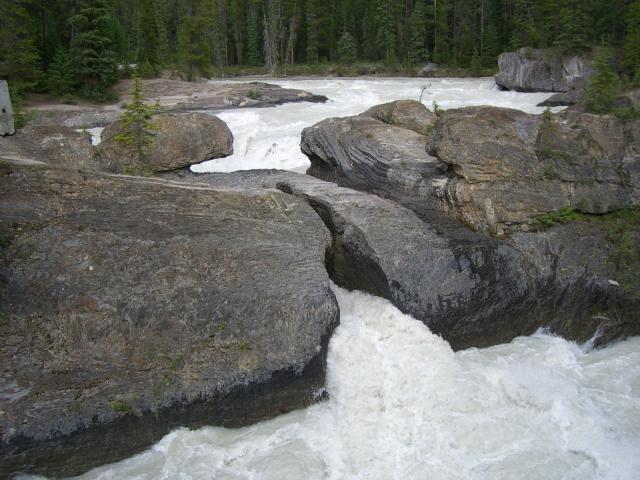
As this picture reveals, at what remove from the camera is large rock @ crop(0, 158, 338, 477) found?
22.0 ft

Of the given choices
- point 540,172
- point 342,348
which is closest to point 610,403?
point 342,348

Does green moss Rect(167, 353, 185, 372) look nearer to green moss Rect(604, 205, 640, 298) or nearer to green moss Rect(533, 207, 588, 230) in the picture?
green moss Rect(533, 207, 588, 230)

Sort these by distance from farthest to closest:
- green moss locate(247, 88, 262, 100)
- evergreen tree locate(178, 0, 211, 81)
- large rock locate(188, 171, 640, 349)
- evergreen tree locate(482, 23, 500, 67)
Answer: evergreen tree locate(482, 23, 500, 67), evergreen tree locate(178, 0, 211, 81), green moss locate(247, 88, 262, 100), large rock locate(188, 171, 640, 349)

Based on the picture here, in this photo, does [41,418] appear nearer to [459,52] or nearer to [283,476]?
[283,476]

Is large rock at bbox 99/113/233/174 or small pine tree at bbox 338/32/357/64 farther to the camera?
small pine tree at bbox 338/32/357/64

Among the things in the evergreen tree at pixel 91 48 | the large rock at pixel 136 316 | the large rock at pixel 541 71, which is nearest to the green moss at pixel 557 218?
the large rock at pixel 136 316

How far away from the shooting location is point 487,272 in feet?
30.7

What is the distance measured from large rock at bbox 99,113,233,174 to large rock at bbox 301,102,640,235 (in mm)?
5119

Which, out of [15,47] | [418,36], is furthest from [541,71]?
[15,47]

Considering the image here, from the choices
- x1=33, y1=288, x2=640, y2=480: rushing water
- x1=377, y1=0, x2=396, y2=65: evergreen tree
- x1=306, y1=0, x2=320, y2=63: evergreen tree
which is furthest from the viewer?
x1=306, y1=0, x2=320, y2=63: evergreen tree

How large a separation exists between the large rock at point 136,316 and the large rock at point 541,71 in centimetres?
2885

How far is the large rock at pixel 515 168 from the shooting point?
1022 cm

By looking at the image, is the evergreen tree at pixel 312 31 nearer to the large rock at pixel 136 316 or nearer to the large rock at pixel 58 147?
the large rock at pixel 58 147

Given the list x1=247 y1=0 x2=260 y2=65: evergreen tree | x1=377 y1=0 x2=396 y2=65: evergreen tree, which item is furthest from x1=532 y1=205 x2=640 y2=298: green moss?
x1=247 y1=0 x2=260 y2=65: evergreen tree
